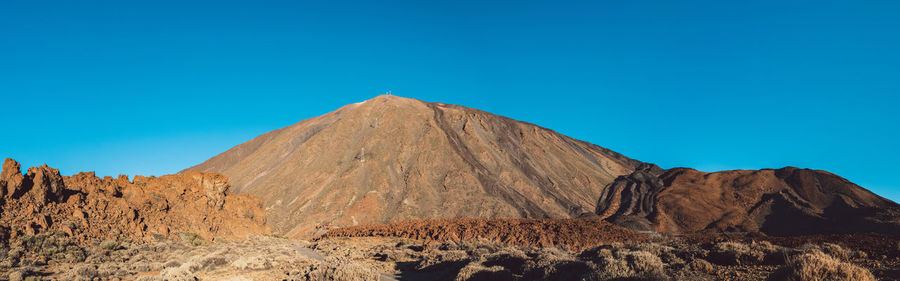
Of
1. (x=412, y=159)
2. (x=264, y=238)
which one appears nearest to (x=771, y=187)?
(x=412, y=159)

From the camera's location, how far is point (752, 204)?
5191 centimetres

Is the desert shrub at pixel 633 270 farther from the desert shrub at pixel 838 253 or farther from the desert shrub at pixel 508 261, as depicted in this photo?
the desert shrub at pixel 838 253

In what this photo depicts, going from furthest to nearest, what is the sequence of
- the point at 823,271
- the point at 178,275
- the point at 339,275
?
the point at 178,275, the point at 339,275, the point at 823,271

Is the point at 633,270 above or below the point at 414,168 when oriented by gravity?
below

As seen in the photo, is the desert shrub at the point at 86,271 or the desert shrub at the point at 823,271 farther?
the desert shrub at the point at 86,271

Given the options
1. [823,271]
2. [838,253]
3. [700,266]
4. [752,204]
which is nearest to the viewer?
[823,271]

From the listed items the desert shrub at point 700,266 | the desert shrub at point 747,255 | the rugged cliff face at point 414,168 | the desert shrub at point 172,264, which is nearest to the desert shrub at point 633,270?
the desert shrub at point 700,266

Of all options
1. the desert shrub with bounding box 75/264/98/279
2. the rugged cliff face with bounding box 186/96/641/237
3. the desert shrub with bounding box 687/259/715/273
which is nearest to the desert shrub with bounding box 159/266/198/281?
the desert shrub with bounding box 75/264/98/279

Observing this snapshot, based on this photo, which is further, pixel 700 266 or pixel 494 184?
pixel 494 184

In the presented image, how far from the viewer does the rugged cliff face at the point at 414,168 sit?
5266 centimetres

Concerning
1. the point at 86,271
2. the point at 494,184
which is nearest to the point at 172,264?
the point at 86,271

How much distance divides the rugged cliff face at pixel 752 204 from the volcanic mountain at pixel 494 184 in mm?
144

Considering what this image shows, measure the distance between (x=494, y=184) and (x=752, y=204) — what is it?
109 feet

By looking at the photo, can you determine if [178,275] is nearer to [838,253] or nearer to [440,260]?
[440,260]
